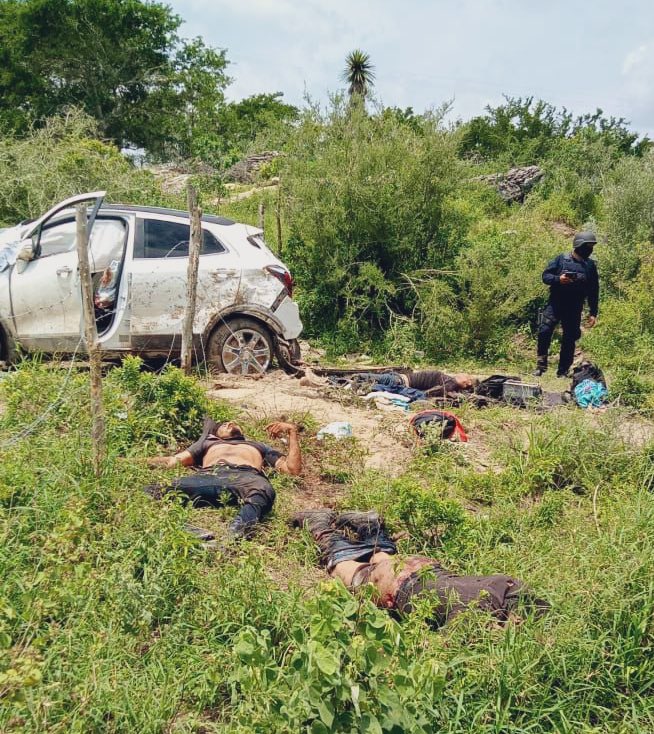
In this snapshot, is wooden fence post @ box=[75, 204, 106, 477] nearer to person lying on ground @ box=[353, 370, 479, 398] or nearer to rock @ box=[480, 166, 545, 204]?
person lying on ground @ box=[353, 370, 479, 398]

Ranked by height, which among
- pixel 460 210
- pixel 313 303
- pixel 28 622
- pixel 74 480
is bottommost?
pixel 28 622

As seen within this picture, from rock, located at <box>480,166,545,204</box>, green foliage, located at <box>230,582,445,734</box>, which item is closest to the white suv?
green foliage, located at <box>230,582,445,734</box>

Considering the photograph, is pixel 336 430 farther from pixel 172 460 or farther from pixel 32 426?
pixel 32 426

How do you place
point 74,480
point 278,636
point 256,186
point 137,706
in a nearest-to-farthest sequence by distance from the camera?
point 137,706
point 278,636
point 74,480
point 256,186

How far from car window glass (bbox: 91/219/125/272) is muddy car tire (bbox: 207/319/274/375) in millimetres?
1290

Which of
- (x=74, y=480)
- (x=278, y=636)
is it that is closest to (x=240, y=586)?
(x=278, y=636)

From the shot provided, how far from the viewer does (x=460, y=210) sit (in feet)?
38.8

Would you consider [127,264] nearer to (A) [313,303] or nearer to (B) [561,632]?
(A) [313,303]

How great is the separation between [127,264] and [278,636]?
4746 mm

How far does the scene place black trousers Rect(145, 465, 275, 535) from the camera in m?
4.56

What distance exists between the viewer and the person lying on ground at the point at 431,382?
793cm

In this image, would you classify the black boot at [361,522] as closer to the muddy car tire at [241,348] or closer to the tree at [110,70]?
the muddy car tire at [241,348]

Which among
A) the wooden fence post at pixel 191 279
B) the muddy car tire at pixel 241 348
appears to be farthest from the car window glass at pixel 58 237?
the muddy car tire at pixel 241 348

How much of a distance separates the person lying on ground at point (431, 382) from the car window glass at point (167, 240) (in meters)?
2.34
